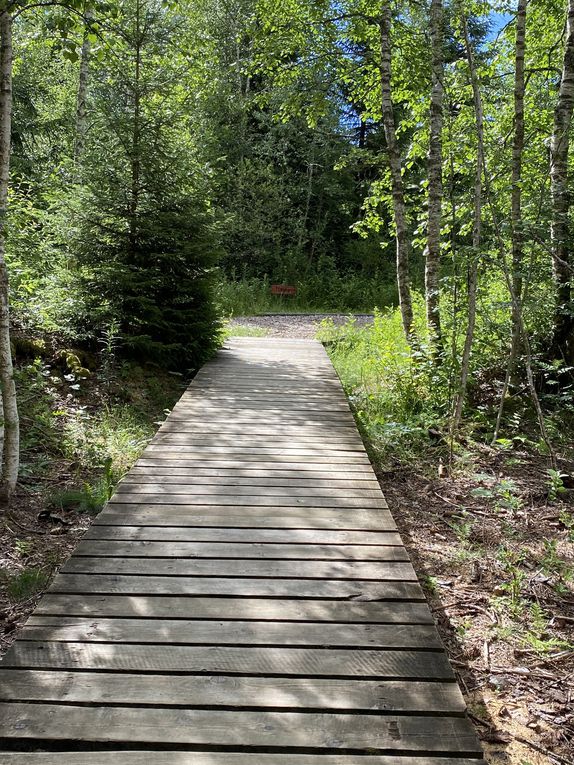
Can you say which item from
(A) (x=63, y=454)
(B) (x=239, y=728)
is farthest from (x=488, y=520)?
(A) (x=63, y=454)

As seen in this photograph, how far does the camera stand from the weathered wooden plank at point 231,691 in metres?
2.05

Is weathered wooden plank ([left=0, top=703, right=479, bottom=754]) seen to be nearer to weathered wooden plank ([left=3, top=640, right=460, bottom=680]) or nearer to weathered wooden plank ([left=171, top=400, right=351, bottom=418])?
weathered wooden plank ([left=3, top=640, right=460, bottom=680])

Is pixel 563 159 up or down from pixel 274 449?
up

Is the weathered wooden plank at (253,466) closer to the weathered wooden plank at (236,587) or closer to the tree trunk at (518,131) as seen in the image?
the weathered wooden plank at (236,587)

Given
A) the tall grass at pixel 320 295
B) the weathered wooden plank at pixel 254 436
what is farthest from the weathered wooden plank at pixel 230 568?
the tall grass at pixel 320 295

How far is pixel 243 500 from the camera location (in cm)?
395

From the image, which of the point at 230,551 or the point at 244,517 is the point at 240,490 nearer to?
the point at 244,517

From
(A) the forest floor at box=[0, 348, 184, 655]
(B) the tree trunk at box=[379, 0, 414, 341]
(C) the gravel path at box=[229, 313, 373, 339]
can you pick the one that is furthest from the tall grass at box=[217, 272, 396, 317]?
(A) the forest floor at box=[0, 348, 184, 655]

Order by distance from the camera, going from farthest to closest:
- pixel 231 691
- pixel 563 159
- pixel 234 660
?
1. pixel 563 159
2. pixel 234 660
3. pixel 231 691

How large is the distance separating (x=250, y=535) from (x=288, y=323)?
14.0m

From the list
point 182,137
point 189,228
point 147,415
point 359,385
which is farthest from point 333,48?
point 147,415

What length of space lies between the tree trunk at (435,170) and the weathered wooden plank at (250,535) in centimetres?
448

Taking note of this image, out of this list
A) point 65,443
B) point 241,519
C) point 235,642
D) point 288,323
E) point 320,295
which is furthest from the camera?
point 320,295

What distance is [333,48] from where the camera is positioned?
9.50m
